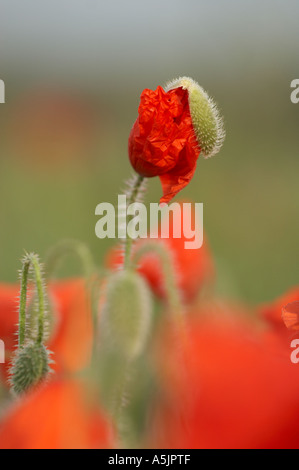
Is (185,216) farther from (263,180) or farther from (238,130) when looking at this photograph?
(238,130)

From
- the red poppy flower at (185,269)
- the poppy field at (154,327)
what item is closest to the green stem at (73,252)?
the poppy field at (154,327)

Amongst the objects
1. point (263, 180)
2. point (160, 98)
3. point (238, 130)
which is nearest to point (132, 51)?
point (238, 130)

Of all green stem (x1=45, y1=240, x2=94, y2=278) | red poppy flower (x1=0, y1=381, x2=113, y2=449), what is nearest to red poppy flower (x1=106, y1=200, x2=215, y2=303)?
green stem (x1=45, y1=240, x2=94, y2=278)

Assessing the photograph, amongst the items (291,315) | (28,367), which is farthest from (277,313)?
(28,367)

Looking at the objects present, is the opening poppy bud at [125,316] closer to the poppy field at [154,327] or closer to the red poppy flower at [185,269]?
the poppy field at [154,327]

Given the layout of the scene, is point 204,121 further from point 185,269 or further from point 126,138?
point 126,138

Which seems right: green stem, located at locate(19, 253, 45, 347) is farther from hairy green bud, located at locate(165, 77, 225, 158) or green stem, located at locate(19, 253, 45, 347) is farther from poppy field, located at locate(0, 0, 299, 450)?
hairy green bud, located at locate(165, 77, 225, 158)
